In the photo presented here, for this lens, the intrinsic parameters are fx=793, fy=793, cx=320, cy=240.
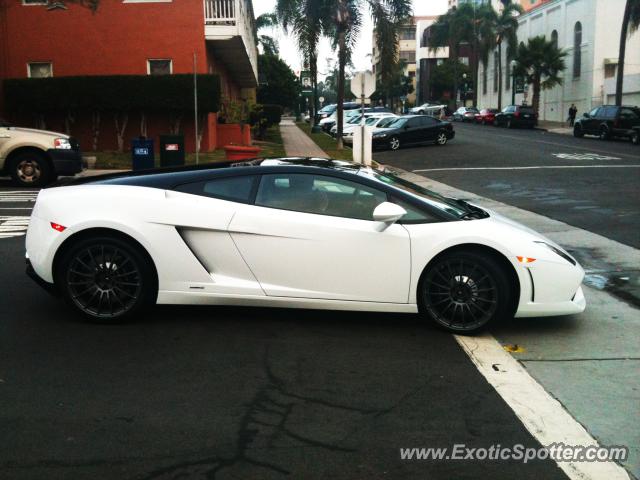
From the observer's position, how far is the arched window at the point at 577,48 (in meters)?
62.5

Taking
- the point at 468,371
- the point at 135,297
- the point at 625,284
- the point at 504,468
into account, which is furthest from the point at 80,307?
the point at 625,284

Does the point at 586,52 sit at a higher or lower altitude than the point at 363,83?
higher

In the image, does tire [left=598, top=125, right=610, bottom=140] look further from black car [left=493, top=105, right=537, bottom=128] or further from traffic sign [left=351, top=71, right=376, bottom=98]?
traffic sign [left=351, top=71, right=376, bottom=98]

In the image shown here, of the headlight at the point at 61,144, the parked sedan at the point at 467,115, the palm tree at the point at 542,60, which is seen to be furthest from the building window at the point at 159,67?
the parked sedan at the point at 467,115

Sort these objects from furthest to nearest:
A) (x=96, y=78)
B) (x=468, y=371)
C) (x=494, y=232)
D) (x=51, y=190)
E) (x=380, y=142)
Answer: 1. (x=380, y=142)
2. (x=96, y=78)
3. (x=51, y=190)
4. (x=494, y=232)
5. (x=468, y=371)

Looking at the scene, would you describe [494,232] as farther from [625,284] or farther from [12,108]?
[12,108]

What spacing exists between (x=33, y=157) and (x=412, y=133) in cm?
2024

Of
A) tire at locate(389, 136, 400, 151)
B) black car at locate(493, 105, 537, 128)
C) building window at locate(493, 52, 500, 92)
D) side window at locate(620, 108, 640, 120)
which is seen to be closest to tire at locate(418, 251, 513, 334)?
tire at locate(389, 136, 400, 151)

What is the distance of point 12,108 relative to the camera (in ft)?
81.7

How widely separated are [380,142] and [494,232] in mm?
27766

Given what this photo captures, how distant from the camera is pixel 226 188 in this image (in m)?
6.17

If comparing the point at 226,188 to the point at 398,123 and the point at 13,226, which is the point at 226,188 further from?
the point at 398,123

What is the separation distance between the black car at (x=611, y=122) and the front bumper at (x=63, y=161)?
91.3ft

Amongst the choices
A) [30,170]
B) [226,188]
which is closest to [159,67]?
[30,170]
